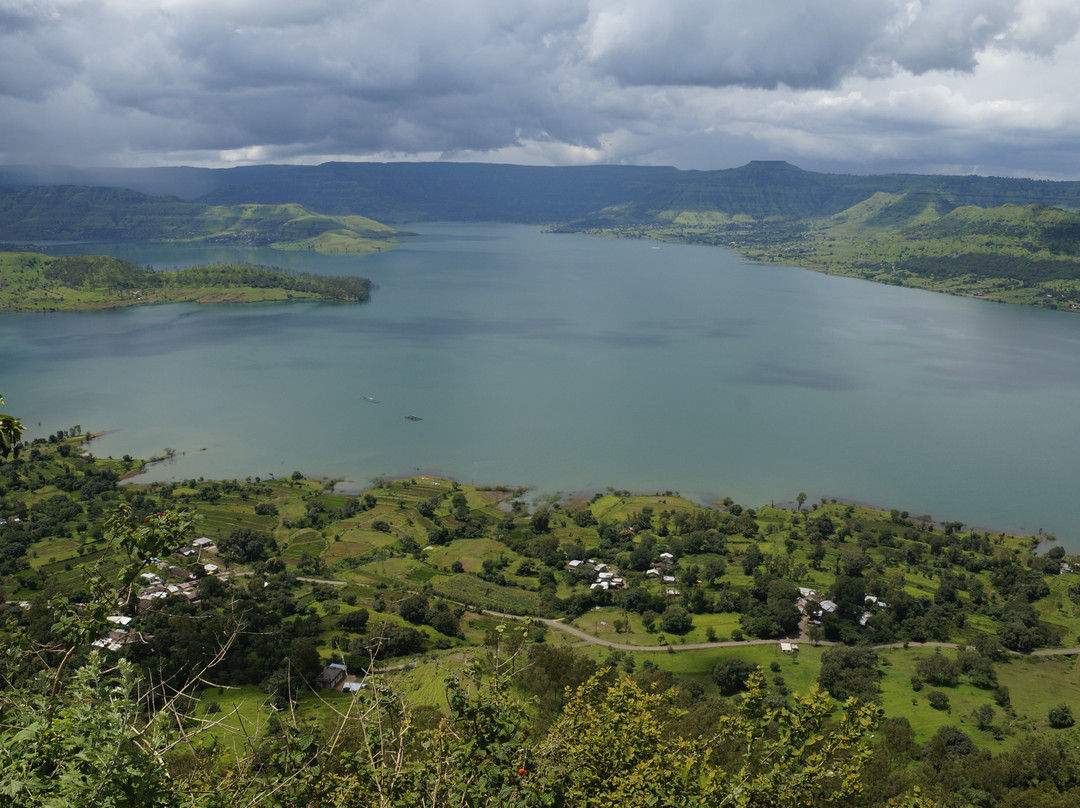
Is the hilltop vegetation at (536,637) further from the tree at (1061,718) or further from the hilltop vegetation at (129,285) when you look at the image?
the hilltop vegetation at (129,285)

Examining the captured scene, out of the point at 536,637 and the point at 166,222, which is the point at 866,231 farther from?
the point at 166,222

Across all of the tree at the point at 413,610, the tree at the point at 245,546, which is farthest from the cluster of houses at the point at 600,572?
the tree at the point at 245,546

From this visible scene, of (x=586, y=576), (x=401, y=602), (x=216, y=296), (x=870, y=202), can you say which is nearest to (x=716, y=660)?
(x=586, y=576)

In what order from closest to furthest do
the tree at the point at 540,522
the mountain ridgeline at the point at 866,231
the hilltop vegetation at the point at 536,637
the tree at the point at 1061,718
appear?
the hilltop vegetation at the point at 536,637 → the tree at the point at 1061,718 → the tree at the point at 540,522 → the mountain ridgeline at the point at 866,231

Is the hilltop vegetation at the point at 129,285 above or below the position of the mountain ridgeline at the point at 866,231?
Result: below

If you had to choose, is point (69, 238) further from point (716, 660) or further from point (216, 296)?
point (716, 660)

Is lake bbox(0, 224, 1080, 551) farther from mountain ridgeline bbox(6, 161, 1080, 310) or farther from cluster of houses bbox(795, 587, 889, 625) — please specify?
mountain ridgeline bbox(6, 161, 1080, 310)
